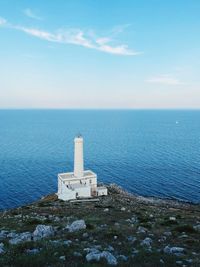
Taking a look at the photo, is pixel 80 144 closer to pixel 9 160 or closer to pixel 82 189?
pixel 82 189

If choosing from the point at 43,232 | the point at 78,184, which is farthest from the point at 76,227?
the point at 78,184

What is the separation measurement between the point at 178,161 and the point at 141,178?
24.1m

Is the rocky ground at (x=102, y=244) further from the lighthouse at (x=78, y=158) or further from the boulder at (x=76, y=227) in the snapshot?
the lighthouse at (x=78, y=158)

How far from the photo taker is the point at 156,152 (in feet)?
372

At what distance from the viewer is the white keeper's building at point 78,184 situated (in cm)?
4822

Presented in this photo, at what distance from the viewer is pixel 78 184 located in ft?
170

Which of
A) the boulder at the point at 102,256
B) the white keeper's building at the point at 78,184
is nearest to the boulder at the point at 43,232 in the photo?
the boulder at the point at 102,256

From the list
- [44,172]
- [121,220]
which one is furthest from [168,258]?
[44,172]

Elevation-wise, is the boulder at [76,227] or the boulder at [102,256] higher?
the boulder at [102,256]

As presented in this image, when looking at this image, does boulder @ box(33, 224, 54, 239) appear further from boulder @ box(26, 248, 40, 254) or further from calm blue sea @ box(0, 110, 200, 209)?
calm blue sea @ box(0, 110, 200, 209)

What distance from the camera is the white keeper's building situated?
158 feet

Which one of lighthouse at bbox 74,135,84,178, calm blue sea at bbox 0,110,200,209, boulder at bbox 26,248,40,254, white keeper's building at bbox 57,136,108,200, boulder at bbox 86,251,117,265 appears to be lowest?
calm blue sea at bbox 0,110,200,209

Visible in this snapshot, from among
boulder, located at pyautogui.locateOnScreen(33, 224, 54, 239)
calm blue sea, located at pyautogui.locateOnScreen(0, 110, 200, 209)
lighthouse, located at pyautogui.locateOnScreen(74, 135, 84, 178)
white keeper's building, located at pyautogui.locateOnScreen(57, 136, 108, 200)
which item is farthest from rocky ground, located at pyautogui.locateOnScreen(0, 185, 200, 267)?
calm blue sea, located at pyautogui.locateOnScreen(0, 110, 200, 209)

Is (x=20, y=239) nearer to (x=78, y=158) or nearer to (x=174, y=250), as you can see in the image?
(x=174, y=250)
